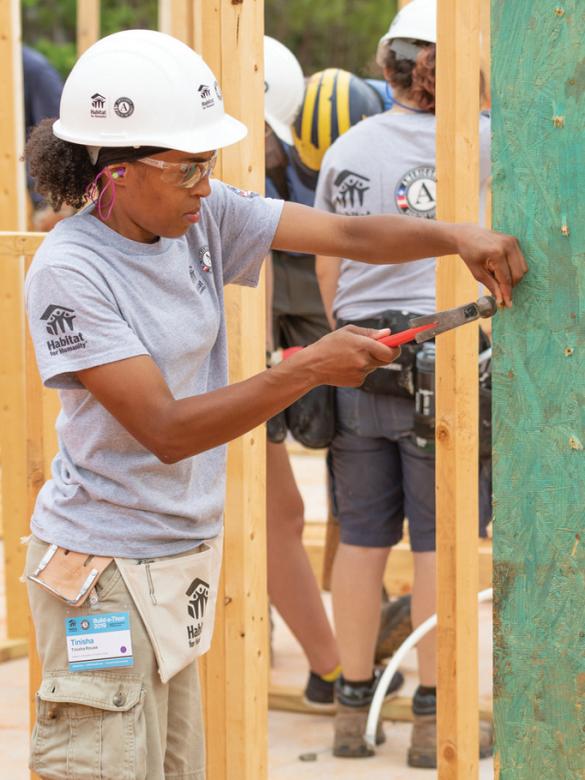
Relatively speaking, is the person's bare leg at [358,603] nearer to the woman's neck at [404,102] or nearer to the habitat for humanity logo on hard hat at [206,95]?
the woman's neck at [404,102]

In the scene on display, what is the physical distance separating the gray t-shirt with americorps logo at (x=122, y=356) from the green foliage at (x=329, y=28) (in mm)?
19037

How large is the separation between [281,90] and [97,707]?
8.65ft

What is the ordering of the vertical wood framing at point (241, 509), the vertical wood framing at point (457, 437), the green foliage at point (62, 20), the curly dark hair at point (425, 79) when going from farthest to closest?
the green foliage at point (62, 20)
the curly dark hair at point (425, 79)
the vertical wood framing at point (241, 509)
the vertical wood framing at point (457, 437)

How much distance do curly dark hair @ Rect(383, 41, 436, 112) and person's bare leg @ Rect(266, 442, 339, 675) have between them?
1.22m

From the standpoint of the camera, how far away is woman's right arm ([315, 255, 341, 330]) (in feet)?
13.3

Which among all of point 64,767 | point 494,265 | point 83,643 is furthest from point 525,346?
point 64,767

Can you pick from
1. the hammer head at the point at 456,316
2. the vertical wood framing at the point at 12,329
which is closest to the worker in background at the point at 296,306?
the vertical wood framing at the point at 12,329

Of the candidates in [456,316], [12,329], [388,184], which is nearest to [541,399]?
[456,316]

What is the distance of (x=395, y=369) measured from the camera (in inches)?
151

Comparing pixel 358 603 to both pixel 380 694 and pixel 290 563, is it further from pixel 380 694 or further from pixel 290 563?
pixel 290 563

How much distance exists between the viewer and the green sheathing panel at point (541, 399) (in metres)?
2.28

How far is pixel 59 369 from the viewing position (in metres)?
2.31

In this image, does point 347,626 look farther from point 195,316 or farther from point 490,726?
point 195,316

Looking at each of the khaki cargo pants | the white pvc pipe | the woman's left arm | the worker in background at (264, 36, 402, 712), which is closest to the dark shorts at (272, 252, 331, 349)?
the worker in background at (264, 36, 402, 712)
